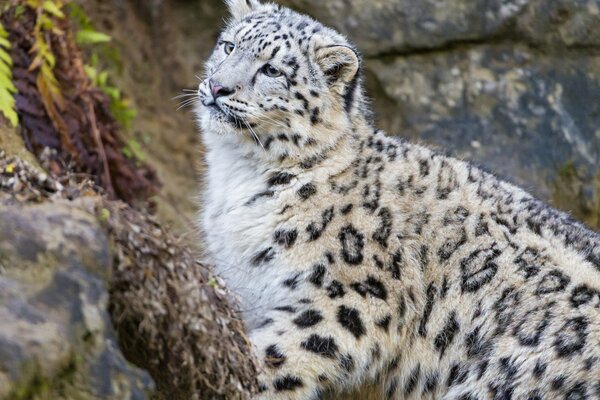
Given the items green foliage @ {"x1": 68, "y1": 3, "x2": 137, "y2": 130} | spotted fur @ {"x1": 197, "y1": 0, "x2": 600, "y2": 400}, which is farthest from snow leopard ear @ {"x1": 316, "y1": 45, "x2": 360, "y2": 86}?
green foliage @ {"x1": 68, "y1": 3, "x2": 137, "y2": 130}

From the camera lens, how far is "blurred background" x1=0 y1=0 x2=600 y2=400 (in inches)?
165

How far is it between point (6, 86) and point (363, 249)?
8.39ft

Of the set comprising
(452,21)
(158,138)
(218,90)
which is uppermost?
(452,21)

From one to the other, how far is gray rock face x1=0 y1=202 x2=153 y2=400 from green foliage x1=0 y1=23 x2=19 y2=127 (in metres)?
2.31

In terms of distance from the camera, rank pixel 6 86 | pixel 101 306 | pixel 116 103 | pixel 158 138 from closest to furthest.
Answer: pixel 101 306 < pixel 6 86 < pixel 116 103 < pixel 158 138

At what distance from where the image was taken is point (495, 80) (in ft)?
31.7

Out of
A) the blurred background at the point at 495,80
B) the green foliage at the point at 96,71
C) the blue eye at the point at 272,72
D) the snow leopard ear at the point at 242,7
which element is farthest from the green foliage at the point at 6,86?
the blurred background at the point at 495,80

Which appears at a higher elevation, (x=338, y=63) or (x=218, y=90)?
(x=338, y=63)

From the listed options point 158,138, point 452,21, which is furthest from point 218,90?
point 158,138

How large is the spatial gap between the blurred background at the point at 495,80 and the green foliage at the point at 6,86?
8.17 feet

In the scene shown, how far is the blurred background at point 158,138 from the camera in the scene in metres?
4.20

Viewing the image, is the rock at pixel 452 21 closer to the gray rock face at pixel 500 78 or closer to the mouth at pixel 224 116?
the gray rock face at pixel 500 78

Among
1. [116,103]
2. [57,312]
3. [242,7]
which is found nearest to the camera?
[57,312]

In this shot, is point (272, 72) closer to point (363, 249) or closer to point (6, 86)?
point (363, 249)
